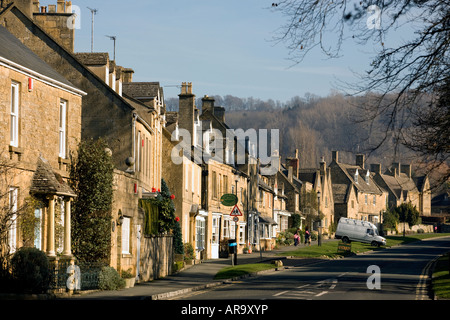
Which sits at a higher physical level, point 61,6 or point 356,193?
point 61,6

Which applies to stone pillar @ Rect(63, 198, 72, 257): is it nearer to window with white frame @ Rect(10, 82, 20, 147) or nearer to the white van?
window with white frame @ Rect(10, 82, 20, 147)

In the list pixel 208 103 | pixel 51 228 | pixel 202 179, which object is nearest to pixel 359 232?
pixel 208 103

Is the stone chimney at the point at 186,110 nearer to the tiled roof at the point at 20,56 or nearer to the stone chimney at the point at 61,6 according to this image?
the stone chimney at the point at 61,6

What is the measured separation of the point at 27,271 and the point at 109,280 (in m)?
4.98


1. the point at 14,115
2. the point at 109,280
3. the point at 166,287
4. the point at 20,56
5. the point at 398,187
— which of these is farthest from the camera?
the point at 398,187

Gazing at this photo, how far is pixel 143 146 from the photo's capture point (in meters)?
35.9

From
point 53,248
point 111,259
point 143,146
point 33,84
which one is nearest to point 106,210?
point 111,259

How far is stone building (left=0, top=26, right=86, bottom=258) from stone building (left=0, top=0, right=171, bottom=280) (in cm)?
349

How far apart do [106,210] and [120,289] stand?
308 centimetres

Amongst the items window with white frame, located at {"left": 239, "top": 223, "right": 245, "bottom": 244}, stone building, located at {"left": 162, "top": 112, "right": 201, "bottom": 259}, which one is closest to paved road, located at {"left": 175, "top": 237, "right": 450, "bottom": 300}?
stone building, located at {"left": 162, "top": 112, "right": 201, "bottom": 259}

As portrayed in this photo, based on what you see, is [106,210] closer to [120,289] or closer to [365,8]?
[120,289]

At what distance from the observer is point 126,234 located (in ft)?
92.6

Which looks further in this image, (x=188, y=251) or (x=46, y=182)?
(x=188, y=251)

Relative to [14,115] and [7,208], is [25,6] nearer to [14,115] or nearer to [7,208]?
[14,115]
